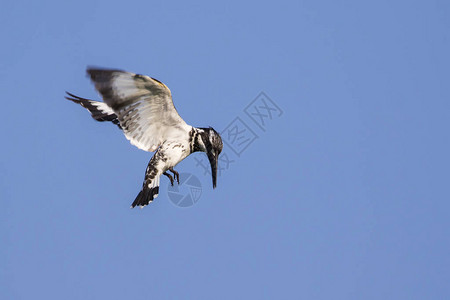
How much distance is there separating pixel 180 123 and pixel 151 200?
143 centimetres

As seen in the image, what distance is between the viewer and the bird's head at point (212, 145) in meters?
9.92

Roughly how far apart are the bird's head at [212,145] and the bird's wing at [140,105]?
0.43 metres

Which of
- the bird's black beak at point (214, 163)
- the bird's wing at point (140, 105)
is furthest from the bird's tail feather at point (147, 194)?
the bird's black beak at point (214, 163)

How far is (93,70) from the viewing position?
27.0ft

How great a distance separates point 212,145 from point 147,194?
1413mm

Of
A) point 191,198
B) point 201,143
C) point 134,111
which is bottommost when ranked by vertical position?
point 191,198

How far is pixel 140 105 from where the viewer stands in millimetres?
9352

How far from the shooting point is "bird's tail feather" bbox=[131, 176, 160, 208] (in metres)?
9.88

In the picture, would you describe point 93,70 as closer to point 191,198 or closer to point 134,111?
point 134,111

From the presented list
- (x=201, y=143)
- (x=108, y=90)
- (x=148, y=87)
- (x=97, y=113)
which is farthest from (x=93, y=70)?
(x=97, y=113)

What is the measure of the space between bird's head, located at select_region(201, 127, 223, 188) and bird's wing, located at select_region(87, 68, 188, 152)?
0.43m

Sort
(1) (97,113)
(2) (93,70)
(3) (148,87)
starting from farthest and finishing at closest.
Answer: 1. (1) (97,113)
2. (3) (148,87)
3. (2) (93,70)

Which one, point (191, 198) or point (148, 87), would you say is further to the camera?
point (191, 198)

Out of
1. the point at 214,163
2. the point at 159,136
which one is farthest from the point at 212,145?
the point at 159,136
